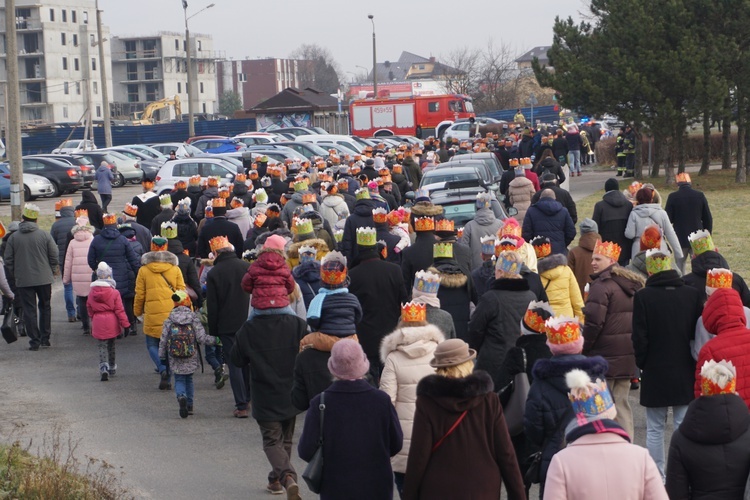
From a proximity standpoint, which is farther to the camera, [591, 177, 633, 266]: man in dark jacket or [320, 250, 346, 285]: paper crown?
[591, 177, 633, 266]: man in dark jacket

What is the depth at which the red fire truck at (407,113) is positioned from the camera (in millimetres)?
58656

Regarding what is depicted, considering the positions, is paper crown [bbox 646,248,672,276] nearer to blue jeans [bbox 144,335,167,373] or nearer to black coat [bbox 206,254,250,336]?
black coat [bbox 206,254,250,336]

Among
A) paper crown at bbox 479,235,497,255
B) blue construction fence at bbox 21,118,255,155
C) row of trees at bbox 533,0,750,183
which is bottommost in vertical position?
paper crown at bbox 479,235,497,255

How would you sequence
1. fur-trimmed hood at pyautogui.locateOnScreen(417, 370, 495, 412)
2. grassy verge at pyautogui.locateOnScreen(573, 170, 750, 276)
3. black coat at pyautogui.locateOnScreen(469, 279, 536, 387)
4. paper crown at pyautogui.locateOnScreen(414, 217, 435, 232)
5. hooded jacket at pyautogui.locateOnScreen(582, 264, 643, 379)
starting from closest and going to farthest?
fur-trimmed hood at pyautogui.locateOnScreen(417, 370, 495, 412) < black coat at pyautogui.locateOnScreen(469, 279, 536, 387) < hooded jacket at pyautogui.locateOnScreen(582, 264, 643, 379) < paper crown at pyautogui.locateOnScreen(414, 217, 435, 232) < grassy verge at pyautogui.locateOnScreen(573, 170, 750, 276)

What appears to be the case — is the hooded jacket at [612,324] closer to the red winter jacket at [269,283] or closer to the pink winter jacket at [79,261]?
the red winter jacket at [269,283]

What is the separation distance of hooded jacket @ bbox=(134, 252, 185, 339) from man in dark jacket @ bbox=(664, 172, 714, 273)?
661 centimetres

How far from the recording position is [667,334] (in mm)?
7816

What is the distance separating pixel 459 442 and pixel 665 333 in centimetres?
284

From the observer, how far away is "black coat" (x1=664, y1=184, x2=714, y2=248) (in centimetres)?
1454

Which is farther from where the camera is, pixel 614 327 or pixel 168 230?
pixel 168 230

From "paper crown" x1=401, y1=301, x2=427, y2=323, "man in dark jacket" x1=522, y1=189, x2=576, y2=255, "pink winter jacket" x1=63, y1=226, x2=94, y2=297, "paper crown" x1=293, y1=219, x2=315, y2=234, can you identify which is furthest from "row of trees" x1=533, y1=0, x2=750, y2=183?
"paper crown" x1=401, y1=301, x2=427, y2=323

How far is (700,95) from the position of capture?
2930 centimetres

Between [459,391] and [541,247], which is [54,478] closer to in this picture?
[459,391]

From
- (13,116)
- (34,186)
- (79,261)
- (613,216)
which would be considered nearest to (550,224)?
(613,216)
